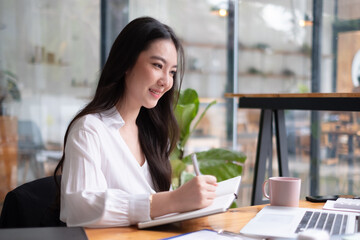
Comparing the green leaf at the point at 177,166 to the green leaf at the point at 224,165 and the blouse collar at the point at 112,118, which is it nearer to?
the green leaf at the point at 224,165

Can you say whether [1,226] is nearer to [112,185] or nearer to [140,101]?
[112,185]

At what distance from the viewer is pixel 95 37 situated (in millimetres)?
3488

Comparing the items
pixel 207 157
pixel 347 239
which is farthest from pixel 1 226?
pixel 207 157

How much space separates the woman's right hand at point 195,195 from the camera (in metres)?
1.03

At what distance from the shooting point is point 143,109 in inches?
64.9

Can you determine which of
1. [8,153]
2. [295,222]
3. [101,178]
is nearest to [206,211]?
[295,222]

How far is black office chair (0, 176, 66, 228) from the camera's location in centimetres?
135

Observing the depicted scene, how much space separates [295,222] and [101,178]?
531 mm

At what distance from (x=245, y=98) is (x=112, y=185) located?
2.82 feet

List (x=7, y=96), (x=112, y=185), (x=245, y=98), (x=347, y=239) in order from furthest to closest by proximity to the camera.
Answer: (x=7, y=96)
(x=245, y=98)
(x=112, y=185)
(x=347, y=239)

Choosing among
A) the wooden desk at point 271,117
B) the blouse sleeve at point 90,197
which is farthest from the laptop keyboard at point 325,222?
the wooden desk at point 271,117

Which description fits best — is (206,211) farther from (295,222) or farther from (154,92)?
(154,92)

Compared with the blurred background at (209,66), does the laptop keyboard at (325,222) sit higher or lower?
lower

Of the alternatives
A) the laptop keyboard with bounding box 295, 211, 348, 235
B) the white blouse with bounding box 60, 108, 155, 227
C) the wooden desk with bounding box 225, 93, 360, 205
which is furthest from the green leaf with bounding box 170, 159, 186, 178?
the laptop keyboard with bounding box 295, 211, 348, 235
